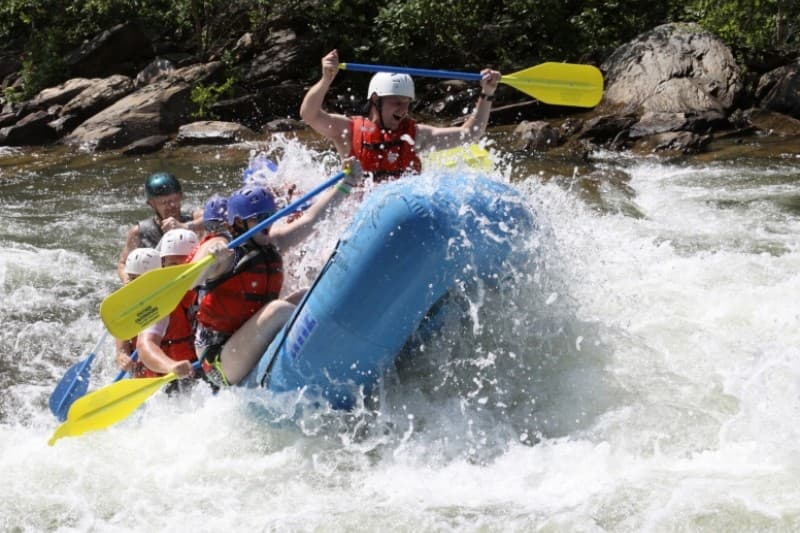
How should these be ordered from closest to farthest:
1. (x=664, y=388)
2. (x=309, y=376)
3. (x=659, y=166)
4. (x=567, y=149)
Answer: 1. (x=309, y=376)
2. (x=664, y=388)
3. (x=659, y=166)
4. (x=567, y=149)

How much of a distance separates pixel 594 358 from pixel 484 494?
1.19 meters

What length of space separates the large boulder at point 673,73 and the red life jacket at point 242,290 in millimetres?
8058

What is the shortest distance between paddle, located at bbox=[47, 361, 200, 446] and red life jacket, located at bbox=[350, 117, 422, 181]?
1548mm

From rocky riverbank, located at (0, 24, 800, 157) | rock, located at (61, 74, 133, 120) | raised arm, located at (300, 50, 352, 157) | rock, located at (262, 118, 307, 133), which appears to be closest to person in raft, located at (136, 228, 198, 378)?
raised arm, located at (300, 50, 352, 157)

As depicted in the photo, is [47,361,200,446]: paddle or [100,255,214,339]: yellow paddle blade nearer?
[100,255,214,339]: yellow paddle blade

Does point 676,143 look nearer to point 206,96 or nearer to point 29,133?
point 206,96

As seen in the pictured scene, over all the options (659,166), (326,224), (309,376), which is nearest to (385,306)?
(309,376)

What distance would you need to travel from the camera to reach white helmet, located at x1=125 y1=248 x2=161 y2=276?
438 cm

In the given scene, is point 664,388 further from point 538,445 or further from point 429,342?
point 429,342

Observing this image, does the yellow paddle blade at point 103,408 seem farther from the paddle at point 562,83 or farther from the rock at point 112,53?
the rock at point 112,53

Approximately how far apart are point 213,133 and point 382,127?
766cm

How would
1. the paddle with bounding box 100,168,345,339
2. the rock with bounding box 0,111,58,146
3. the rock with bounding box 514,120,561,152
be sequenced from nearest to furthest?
the paddle with bounding box 100,168,345,339 < the rock with bounding box 514,120,561,152 < the rock with bounding box 0,111,58,146

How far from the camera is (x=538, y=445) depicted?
404cm

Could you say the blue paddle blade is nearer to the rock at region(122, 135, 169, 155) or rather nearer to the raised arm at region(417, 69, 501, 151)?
the raised arm at region(417, 69, 501, 151)
